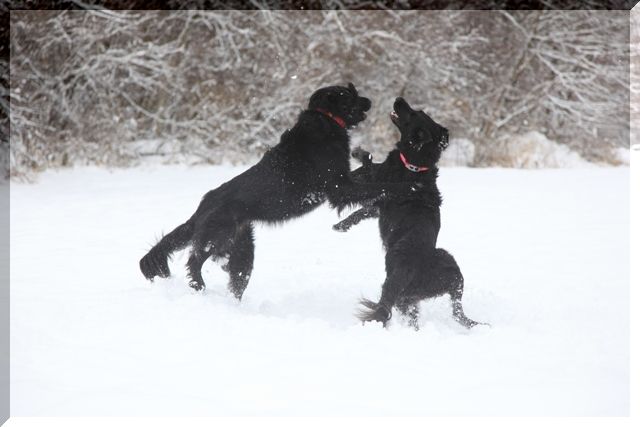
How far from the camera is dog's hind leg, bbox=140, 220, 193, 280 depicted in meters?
5.17

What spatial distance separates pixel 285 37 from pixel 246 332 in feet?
36.1

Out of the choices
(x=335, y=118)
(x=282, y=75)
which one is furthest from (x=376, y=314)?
(x=282, y=75)

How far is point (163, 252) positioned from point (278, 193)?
97 centimetres

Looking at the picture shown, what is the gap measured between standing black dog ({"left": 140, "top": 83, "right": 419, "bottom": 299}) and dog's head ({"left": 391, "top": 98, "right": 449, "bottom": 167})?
273 millimetres

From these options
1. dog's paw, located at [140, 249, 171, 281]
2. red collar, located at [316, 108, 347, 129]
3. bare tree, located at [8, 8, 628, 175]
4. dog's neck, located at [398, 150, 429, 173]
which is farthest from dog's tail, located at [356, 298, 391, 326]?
bare tree, located at [8, 8, 628, 175]

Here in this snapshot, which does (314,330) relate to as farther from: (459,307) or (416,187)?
(416,187)

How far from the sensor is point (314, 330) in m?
4.30

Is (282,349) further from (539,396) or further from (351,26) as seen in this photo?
(351,26)

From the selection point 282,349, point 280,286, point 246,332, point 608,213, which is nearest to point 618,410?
point 282,349

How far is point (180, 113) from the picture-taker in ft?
46.9

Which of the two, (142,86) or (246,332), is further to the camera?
(142,86)

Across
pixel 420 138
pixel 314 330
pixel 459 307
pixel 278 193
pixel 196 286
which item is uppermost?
pixel 420 138

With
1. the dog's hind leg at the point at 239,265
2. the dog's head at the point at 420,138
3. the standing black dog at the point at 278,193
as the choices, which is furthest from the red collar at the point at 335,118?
the dog's hind leg at the point at 239,265

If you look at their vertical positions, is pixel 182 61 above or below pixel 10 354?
above
